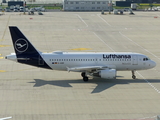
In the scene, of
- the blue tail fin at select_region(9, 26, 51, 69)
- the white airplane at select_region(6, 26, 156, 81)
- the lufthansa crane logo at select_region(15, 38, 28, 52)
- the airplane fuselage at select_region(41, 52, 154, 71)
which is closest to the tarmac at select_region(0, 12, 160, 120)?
the white airplane at select_region(6, 26, 156, 81)

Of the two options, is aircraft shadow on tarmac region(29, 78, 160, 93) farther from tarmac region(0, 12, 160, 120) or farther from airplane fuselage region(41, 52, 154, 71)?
airplane fuselage region(41, 52, 154, 71)

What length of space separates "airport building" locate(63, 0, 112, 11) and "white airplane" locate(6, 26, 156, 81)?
98847 millimetres

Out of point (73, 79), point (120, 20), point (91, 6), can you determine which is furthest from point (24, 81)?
point (91, 6)

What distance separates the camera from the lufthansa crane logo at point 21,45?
4684 centimetres

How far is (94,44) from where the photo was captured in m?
74.3

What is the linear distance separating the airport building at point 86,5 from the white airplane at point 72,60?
9885 cm

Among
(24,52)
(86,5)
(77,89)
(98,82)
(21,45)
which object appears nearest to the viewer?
(77,89)

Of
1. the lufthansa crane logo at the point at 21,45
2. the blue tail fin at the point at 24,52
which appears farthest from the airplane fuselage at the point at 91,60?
the lufthansa crane logo at the point at 21,45

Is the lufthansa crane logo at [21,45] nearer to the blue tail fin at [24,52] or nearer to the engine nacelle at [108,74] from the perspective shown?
the blue tail fin at [24,52]

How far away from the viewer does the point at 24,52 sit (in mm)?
47094

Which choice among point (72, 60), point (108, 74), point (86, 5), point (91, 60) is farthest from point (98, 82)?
point (86, 5)

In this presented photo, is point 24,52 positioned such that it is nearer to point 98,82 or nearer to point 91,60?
point 91,60

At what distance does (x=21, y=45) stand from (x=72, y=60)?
7.14m

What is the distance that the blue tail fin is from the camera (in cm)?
4666
